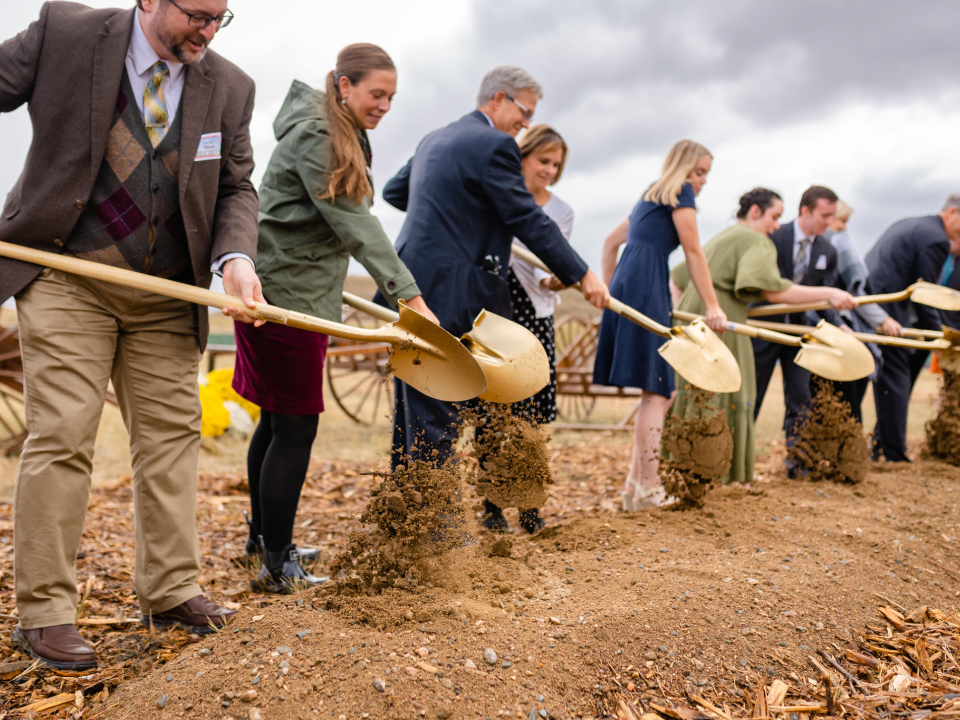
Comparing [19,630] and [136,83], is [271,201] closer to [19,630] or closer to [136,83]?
[136,83]

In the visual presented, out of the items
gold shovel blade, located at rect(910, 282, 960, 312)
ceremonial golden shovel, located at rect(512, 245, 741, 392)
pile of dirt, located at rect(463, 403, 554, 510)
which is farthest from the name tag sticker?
gold shovel blade, located at rect(910, 282, 960, 312)

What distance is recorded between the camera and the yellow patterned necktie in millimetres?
2144

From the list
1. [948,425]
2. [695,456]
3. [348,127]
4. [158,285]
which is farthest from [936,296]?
[158,285]

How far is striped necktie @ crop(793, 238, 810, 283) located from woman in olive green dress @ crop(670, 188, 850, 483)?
60 cm

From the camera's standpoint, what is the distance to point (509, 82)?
3.26 meters

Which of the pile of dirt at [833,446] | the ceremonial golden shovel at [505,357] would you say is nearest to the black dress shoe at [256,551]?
the ceremonial golden shovel at [505,357]

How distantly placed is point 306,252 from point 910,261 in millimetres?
4636

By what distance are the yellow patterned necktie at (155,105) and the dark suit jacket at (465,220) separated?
1095 mm

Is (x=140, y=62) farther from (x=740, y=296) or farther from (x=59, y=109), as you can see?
(x=740, y=296)

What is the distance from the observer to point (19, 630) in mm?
2150

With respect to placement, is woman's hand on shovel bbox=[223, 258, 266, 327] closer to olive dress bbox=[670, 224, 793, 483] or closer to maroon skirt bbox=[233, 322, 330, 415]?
maroon skirt bbox=[233, 322, 330, 415]

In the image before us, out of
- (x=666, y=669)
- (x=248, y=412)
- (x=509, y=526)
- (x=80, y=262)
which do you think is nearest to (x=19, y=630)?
(x=80, y=262)

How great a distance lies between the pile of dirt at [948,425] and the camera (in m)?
5.30

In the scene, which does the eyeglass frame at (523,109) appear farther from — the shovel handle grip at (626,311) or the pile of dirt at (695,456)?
the pile of dirt at (695,456)
